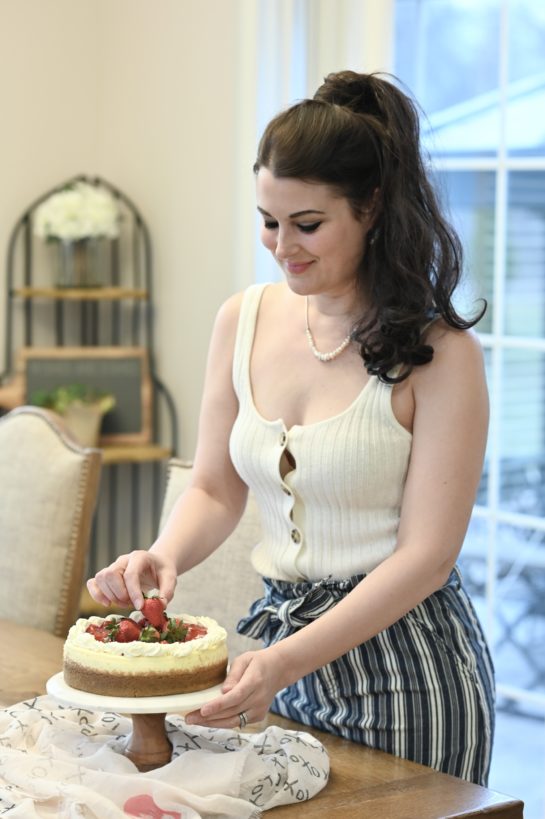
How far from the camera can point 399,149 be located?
160cm

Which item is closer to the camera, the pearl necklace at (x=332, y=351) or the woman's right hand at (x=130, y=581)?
the woman's right hand at (x=130, y=581)

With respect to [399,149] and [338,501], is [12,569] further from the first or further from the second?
[399,149]

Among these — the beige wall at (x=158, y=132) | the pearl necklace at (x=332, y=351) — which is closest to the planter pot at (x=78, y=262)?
the beige wall at (x=158, y=132)

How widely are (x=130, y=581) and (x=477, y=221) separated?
1.66 metres

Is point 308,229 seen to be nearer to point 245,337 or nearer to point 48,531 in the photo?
point 245,337

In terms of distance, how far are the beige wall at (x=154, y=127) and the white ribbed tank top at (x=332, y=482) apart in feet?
5.82

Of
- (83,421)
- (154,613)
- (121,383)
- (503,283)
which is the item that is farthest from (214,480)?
(121,383)

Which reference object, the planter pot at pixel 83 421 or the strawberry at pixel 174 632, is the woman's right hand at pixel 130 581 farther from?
the planter pot at pixel 83 421

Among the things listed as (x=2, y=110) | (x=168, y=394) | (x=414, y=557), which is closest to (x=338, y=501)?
(x=414, y=557)

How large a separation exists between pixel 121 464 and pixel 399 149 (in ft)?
7.99

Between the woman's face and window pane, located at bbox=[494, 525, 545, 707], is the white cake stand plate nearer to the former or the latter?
the woman's face

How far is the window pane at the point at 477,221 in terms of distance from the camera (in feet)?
9.38

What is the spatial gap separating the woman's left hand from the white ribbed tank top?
29cm

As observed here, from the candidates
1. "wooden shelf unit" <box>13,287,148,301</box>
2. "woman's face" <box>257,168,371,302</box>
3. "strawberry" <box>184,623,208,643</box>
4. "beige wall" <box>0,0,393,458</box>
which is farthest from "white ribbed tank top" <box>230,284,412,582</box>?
"wooden shelf unit" <box>13,287,148,301</box>
